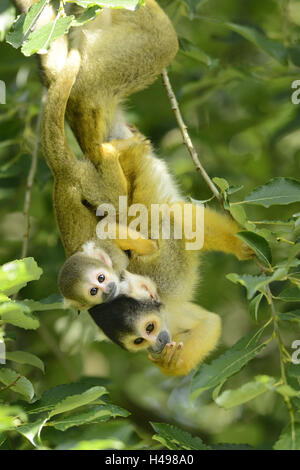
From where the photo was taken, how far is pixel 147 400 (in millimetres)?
4723

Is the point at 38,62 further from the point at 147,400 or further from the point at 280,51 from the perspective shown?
the point at 147,400

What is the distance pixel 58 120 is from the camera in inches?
121

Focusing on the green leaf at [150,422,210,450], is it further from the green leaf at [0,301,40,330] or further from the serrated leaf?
the green leaf at [0,301,40,330]

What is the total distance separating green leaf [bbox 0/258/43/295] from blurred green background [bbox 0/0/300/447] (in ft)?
5.70

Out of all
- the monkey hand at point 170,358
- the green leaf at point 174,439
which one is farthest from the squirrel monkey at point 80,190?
the green leaf at point 174,439

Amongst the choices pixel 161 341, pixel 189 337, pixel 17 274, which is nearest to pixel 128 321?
pixel 161 341

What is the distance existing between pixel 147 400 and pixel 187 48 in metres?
2.44

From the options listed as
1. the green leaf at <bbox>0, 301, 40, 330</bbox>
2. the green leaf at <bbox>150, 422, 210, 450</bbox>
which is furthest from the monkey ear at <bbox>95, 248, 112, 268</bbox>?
the green leaf at <bbox>150, 422, 210, 450</bbox>

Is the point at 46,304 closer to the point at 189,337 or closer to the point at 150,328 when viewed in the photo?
the point at 150,328

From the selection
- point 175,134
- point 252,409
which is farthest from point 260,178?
point 252,409

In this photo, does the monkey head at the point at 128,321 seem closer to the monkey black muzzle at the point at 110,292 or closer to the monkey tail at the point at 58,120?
the monkey black muzzle at the point at 110,292

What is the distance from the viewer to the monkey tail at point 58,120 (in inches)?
119

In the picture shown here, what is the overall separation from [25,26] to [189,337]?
1.71 metres

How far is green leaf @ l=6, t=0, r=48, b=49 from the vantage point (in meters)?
→ 2.21
